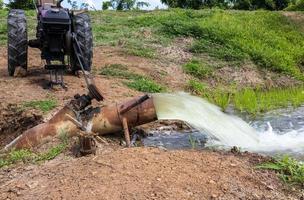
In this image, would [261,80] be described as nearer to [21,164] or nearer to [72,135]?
[72,135]

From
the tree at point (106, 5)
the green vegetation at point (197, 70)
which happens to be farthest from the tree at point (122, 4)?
the green vegetation at point (197, 70)

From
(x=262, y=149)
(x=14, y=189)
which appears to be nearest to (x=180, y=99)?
(x=262, y=149)

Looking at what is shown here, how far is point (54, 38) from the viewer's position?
9.15 m

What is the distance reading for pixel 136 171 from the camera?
523 cm

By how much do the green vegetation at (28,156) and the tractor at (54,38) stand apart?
2.71 meters

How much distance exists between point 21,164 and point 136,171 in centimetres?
147

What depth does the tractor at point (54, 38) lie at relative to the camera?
29.3ft

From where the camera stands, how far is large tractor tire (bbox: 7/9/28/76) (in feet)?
32.2

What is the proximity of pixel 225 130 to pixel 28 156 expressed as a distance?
2.91 meters

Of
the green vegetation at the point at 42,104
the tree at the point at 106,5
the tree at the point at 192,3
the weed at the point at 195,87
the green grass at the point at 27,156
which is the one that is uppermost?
the tree at the point at 192,3

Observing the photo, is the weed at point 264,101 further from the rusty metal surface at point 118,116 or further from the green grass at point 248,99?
the rusty metal surface at point 118,116

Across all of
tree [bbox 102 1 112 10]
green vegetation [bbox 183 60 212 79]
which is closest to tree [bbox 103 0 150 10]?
tree [bbox 102 1 112 10]

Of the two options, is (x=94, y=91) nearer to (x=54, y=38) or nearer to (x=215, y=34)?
(x=54, y=38)

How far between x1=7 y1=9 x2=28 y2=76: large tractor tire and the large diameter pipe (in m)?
3.49
